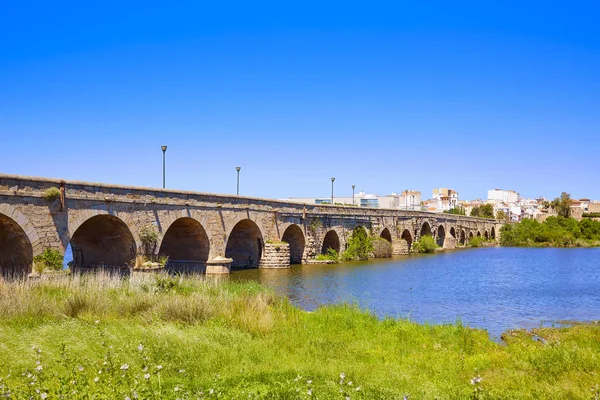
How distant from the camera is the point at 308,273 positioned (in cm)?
2986

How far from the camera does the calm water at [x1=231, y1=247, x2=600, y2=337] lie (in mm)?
17500

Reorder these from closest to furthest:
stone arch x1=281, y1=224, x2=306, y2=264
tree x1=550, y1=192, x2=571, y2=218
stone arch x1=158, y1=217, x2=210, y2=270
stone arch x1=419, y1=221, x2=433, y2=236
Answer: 1. stone arch x1=158, y1=217, x2=210, y2=270
2. stone arch x1=281, y1=224, x2=306, y2=264
3. stone arch x1=419, y1=221, x2=433, y2=236
4. tree x1=550, y1=192, x2=571, y2=218

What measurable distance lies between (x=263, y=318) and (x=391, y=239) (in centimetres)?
3713

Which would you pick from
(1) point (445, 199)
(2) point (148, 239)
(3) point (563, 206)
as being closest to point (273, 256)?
(2) point (148, 239)

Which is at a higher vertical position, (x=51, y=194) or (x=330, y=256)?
(x=51, y=194)

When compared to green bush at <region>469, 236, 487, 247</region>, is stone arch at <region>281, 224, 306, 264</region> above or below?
above

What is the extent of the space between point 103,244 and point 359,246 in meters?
20.9

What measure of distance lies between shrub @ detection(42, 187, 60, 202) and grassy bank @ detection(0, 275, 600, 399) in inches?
198

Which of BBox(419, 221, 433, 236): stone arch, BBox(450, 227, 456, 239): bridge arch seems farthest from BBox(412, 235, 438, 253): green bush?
BBox(450, 227, 456, 239): bridge arch

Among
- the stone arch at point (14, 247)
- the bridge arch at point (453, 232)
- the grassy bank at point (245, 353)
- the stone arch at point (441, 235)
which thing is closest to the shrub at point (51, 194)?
the stone arch at point (14, 247)

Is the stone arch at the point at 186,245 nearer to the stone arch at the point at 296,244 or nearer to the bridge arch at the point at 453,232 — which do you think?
the stone arch at the point at 296,244

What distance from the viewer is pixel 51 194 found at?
18500 mm

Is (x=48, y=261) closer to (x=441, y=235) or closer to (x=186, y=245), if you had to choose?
(x=186, y=245)

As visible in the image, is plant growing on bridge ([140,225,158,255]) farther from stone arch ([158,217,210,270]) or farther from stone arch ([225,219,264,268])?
stone arch ([225,219,264,268])
